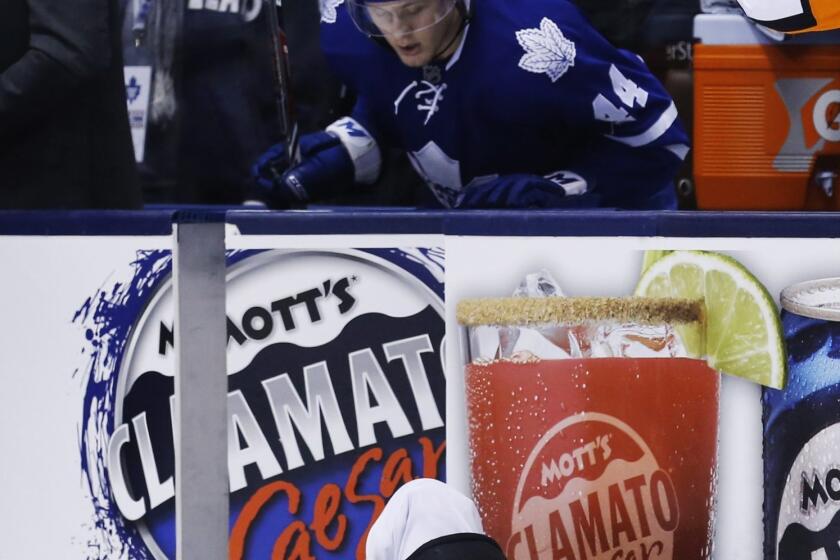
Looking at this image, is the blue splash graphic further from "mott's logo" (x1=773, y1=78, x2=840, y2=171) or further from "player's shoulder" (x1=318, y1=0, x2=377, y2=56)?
"mott's logo" (x1=773, y1=78, x2=840, y2=171)

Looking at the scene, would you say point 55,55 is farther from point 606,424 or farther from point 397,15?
point 606,424

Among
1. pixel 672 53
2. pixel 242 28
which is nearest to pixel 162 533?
pixel 672 53

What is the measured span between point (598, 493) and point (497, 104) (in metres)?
1.06

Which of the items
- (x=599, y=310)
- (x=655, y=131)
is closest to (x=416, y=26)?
(x=655, y=131)

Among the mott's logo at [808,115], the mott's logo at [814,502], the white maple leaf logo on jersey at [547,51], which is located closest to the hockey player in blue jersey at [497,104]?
the white maple leaf logo on jersey at [547,51]

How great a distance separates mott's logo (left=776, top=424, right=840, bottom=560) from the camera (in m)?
1.83

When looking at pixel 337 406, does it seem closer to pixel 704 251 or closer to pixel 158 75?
pixel 704 251

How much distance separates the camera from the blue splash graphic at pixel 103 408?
2.13m

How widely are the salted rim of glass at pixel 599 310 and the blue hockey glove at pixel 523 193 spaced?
1.68ft

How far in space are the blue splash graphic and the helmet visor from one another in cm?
81

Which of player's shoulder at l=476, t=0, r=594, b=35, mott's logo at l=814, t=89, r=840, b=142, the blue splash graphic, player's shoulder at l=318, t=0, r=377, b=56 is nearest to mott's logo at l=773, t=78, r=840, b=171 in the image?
mott's logo at l=814, t=89, r=840, b=142

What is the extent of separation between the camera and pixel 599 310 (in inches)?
76.5

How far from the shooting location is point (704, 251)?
76.4 inches

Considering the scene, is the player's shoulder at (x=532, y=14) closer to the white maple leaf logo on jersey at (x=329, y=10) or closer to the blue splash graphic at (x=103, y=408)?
the white maple leaf logo on jersey at (x=329, y=10)
